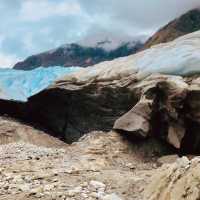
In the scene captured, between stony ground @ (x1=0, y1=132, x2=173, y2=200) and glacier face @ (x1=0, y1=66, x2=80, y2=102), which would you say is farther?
glacier face @ (x1=0, y1=66, x2=80, y2=102)

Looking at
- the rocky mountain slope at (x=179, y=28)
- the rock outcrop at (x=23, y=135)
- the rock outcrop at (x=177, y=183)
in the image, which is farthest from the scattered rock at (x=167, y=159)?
the rocky mountain slope at (x=179, y=28)

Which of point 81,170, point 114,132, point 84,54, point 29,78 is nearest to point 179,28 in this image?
point 84,54

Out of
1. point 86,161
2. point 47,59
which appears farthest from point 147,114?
point 47,59

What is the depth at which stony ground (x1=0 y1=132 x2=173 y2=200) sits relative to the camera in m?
10.8

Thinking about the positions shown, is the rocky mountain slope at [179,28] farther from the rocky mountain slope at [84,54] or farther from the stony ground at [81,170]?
the stony ground at [81,170]

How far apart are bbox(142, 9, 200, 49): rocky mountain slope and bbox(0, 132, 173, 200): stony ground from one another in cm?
4206

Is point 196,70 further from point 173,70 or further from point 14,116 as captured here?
point 14,116

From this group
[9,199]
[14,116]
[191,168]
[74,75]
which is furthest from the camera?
[14,116]

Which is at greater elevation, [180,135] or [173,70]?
[173,70]

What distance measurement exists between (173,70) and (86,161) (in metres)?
5.31

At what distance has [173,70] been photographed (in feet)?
59.2

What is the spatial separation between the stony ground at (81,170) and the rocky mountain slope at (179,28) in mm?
42057

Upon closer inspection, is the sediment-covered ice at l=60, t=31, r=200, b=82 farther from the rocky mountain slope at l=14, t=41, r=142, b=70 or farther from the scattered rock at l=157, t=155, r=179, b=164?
the rocky mountain slope at l=14, t=41, r=142, b=70

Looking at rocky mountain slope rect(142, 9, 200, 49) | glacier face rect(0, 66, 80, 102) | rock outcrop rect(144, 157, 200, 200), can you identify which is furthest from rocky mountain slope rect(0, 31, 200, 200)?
rocky mountain slope rect(142, 9, 200, 49)
